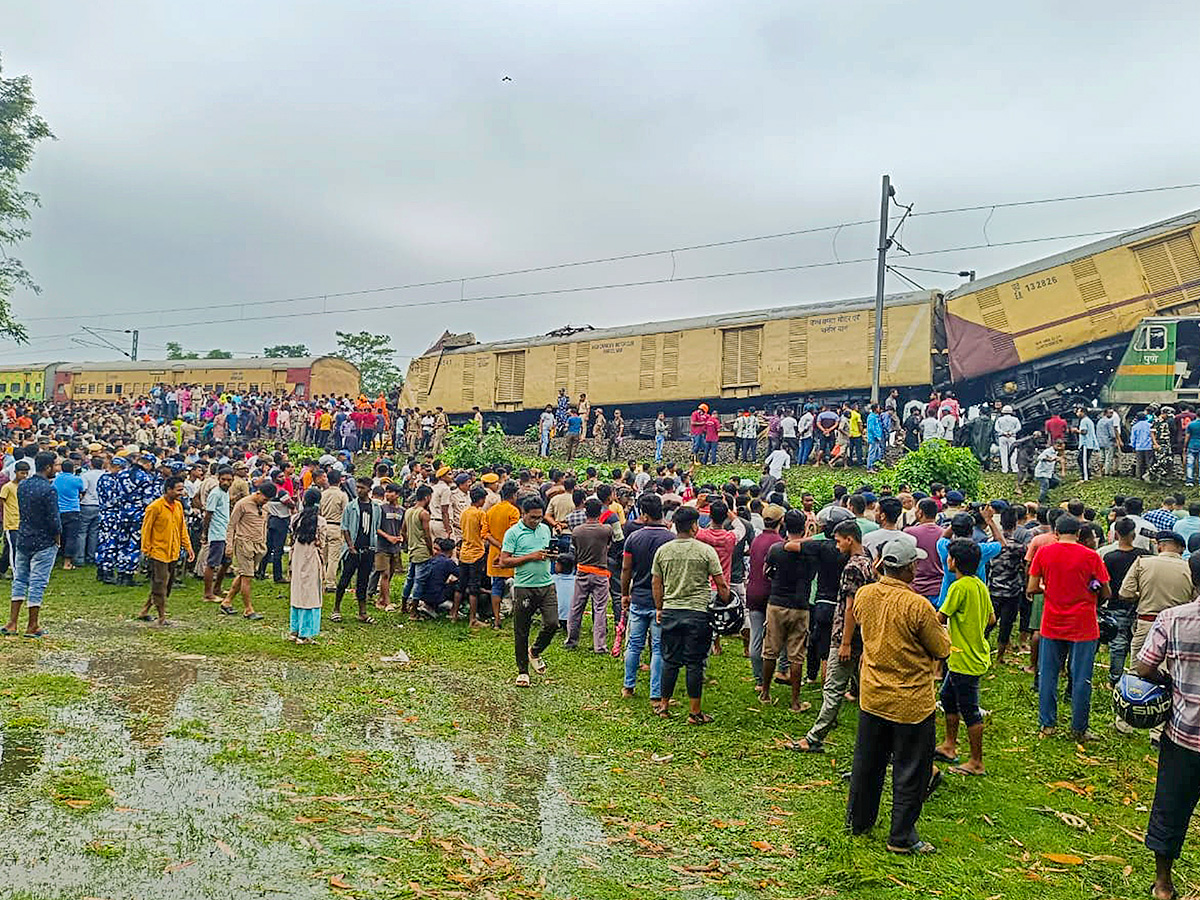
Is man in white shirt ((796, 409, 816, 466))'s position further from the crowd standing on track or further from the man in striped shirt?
the man in striped shirt

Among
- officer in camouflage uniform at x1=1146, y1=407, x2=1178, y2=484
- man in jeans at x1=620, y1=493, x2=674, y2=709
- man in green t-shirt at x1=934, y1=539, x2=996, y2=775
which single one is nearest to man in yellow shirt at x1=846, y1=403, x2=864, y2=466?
officer in camouflage uniform at x1=1146, y1=407, x2=1178, y2=484

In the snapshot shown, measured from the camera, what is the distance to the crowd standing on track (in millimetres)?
4770

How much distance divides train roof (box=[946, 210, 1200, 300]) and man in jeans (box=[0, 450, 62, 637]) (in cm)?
1813

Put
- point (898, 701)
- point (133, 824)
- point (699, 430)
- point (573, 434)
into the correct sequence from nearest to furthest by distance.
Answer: point (133, 824), point (898, 701), point (699, 430), point (573, 434)

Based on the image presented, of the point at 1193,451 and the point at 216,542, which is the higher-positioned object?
the point at 1193,451

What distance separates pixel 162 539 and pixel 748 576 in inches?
235

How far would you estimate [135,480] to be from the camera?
1165cm

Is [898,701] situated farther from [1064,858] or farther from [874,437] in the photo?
[874,437]

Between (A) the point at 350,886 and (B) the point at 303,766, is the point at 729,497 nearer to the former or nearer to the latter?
(B) the point at 303,766

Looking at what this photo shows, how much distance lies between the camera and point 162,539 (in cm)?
935

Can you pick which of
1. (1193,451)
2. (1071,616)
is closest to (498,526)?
(1071,616)

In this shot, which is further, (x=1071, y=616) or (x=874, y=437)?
(x=874, y=437)

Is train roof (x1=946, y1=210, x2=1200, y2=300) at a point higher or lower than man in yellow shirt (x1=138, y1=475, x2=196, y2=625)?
higher

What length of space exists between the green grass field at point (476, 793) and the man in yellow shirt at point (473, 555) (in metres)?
1.93
